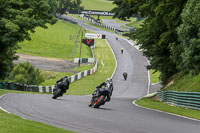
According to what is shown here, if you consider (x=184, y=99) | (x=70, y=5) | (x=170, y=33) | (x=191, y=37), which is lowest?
(x=184, y=99)

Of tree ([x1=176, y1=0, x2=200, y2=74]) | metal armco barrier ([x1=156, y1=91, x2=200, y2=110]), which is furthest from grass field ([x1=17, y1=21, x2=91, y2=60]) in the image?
tree ([x1=176, y1=0, x2=200, y2=74])

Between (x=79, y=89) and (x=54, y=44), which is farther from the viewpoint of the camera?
(x=54, y=44)

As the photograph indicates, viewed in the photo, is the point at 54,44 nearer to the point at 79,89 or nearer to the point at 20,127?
the point at 79,89

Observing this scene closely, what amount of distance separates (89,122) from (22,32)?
17.6 meters

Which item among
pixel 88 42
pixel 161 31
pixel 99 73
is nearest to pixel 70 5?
pixel 88 42

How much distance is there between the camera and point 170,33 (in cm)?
3095

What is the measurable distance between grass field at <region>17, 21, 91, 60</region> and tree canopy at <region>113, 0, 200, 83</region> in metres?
47.8

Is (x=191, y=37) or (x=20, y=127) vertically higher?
(x=191, y=37)

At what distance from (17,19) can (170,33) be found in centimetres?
1104

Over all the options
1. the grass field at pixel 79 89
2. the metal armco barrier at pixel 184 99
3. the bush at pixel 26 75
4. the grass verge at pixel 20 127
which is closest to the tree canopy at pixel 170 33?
the metal armco barrier at pixel 184 99

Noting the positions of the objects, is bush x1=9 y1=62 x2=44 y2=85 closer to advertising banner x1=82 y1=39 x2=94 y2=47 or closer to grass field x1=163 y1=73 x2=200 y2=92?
advertising banner x1=82 y1=39 x2=94 y2=47

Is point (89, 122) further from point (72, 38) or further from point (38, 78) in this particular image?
point (72, 38)

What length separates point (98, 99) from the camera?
60.2 ft

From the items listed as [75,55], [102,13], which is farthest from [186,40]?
[102,13]
